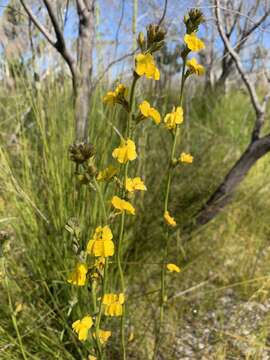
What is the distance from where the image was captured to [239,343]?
49.6 inches

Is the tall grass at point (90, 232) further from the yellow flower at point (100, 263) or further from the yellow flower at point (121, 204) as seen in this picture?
the yellow flower at point (121, 204)

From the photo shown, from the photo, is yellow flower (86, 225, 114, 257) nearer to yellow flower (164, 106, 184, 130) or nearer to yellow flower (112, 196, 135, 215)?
yellow flower (112, 196, 135, 215)

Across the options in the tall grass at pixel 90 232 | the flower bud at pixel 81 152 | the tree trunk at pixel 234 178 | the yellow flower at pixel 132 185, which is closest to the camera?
the flower bud at pixel 81 152

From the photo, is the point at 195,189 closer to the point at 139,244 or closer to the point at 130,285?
the point at 139,244

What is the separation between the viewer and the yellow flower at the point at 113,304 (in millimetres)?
771

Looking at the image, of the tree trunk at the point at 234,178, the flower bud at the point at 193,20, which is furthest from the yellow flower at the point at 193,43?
the tree trunk at the point at 234,178

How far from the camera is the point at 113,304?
775 mm

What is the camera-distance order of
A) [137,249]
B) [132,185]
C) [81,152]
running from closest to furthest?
1. [81,152]
2. [132,185]
3. [137,249]

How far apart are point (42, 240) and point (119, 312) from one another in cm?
58

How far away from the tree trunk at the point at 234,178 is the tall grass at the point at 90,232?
0.09 metres

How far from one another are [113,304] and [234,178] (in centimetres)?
94

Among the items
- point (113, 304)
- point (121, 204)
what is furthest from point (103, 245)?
point (113, 304)

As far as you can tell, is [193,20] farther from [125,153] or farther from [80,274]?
[80,274]

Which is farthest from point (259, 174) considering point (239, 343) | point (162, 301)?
point (162, 301)
